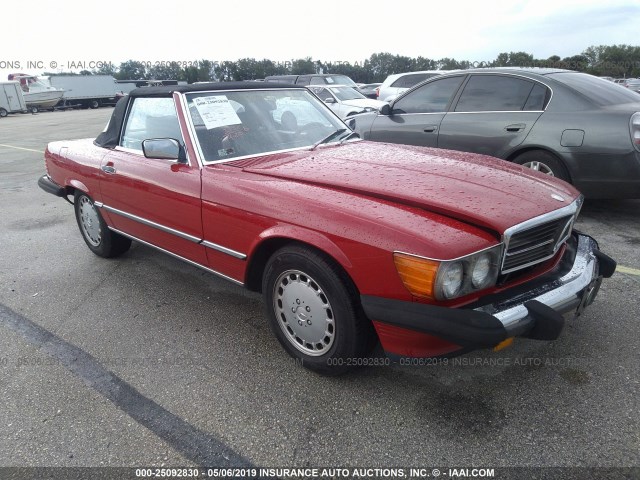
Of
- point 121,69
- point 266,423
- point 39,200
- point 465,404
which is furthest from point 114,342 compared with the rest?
point 121,69

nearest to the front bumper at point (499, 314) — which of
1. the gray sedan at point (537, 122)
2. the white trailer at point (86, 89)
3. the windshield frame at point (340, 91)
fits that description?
the gray sedan at point (537, 122)

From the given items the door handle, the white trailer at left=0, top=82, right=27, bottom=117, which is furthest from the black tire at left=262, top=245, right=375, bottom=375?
the white trailer at left=0, top=82, right=27, bottom=117

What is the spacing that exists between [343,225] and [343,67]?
50.7 m

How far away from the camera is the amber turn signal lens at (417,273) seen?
2.05 meters

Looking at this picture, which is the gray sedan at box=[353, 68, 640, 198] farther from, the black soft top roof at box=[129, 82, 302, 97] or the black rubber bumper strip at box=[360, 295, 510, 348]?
the black rubber bumper strip at box=[360, 295, 510, 348]

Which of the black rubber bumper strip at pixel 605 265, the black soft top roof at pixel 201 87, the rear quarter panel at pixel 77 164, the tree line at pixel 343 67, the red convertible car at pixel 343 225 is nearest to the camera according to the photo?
the red convertible car at pixel 343 225

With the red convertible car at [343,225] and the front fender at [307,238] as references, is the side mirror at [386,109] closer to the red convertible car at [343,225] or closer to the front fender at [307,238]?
the red convertible car at [343,225]

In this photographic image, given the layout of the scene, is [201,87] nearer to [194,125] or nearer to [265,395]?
[194,125]

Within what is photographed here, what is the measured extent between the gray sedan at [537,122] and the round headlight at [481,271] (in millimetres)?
3126

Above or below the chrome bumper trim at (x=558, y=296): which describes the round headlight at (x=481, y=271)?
above

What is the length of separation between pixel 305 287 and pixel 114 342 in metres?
1.46

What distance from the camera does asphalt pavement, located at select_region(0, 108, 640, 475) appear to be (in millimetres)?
2170

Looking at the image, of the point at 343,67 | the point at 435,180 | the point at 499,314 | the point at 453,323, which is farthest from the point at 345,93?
the point at 343,67

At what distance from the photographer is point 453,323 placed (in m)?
2.04
